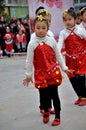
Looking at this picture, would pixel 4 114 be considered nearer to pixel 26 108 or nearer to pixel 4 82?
pixel 26 108

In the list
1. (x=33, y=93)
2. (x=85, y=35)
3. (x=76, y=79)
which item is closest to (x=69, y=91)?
(x=33, y=93)

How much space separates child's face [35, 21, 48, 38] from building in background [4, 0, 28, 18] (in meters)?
41.5

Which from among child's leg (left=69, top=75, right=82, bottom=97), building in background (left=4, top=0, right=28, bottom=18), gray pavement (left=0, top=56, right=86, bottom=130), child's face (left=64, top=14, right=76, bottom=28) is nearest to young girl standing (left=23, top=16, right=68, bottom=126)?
gray pavement (left=0, top=56, right=86, bottom=130)

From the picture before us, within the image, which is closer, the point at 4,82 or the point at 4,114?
the point at 4,114

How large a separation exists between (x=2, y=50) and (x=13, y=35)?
2.42 ft

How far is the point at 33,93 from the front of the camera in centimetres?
719

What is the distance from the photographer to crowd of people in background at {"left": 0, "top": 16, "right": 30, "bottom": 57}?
50.8 ft

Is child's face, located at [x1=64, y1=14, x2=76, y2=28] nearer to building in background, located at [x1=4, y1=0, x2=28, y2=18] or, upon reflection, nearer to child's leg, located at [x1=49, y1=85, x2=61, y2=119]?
child's leg, located at [x1=49, y1=85, x2=61, y2=119]

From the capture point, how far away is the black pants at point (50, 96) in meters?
5.11

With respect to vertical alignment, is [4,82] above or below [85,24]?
below

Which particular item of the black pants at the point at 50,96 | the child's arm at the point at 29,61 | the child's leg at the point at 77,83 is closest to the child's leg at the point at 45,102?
the black pants at the point at 50,96

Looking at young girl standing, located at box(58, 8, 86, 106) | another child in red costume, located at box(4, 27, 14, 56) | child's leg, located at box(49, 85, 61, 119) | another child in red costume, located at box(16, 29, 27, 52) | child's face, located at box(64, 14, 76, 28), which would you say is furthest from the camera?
another child in red costume, located at box(16, 29, 27, 52)

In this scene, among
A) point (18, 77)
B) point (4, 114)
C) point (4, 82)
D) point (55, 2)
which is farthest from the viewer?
point (55, 2)

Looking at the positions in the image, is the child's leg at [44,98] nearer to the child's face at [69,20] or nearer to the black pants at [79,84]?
the black pants at [79,84]
